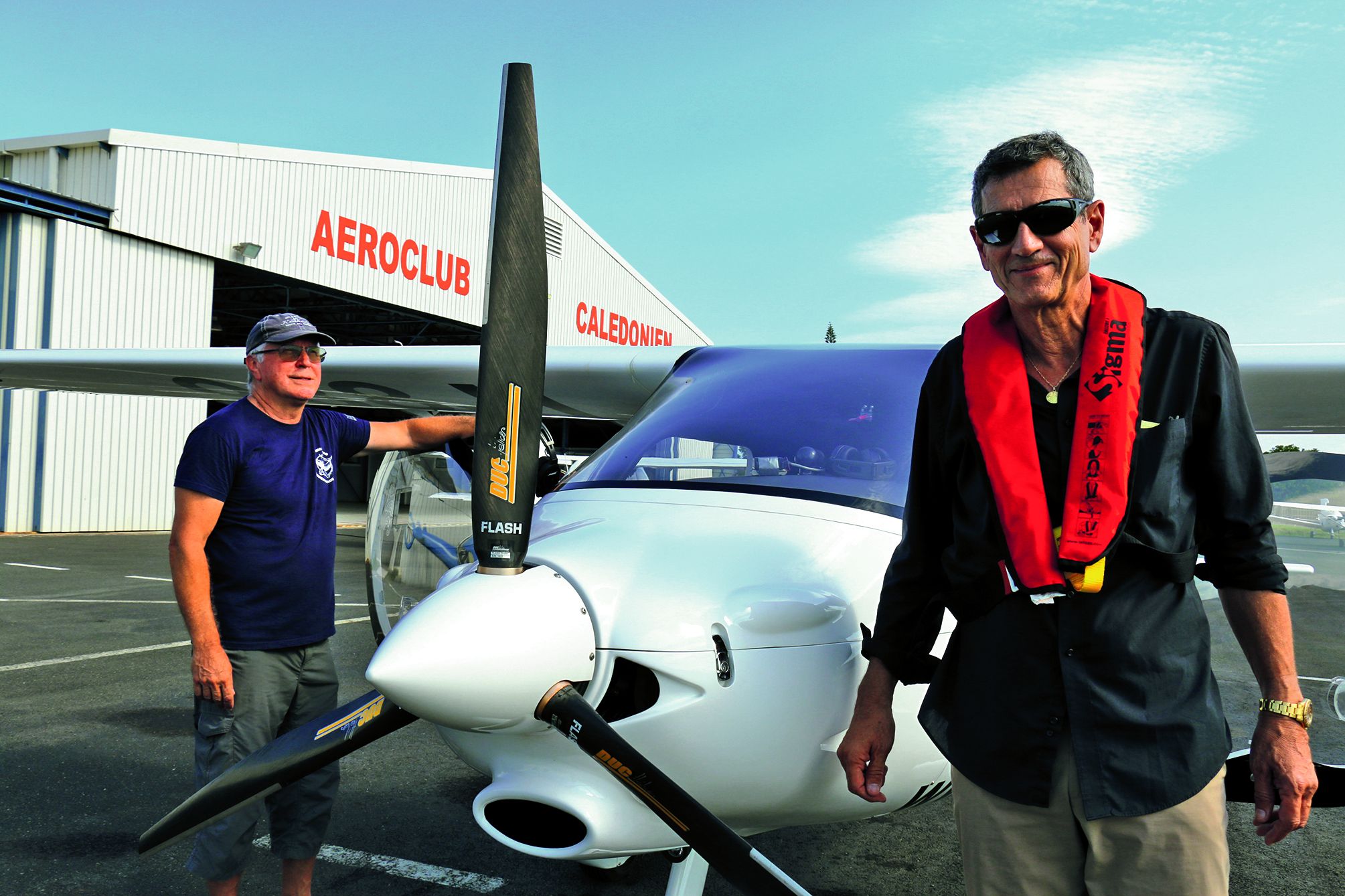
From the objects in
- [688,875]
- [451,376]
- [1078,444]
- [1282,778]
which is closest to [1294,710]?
[1282,778]

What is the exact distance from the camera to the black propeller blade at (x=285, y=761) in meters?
1.92

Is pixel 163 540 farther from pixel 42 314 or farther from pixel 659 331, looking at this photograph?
pixel 659 331

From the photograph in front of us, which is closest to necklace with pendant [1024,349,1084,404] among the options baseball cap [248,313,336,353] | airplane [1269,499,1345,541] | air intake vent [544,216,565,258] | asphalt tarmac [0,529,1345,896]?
asphalt tarmac [0,529,1345,896]

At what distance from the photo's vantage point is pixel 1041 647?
1.56 metres

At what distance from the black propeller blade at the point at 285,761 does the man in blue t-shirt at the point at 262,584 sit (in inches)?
15.1

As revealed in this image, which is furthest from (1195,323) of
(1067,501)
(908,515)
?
(908,515)

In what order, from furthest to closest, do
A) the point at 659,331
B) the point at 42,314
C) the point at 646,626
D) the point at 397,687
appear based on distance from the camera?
the point at 659,331 → the point at 42,314 → the point at 646,626 → the point at 397,687

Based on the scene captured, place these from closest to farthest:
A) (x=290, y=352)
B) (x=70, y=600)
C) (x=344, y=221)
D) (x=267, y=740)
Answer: (x=267, y=740) → (x=290, y=352) → (x=70, y=600) → (x=344, y=221)

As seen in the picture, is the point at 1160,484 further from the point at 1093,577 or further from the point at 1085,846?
the point at 1085,846

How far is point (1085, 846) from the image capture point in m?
1.57

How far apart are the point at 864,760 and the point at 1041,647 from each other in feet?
1.48

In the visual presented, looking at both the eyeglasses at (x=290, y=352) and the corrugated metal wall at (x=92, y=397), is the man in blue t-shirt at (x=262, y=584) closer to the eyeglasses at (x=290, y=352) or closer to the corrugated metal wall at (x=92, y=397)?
the eyeglasses at (x=290, y=352)

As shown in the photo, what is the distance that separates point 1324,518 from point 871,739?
203 cm

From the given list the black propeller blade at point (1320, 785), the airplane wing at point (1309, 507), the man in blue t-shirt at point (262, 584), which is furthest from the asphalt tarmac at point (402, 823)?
the black propeller blade at point (1320, 785)
